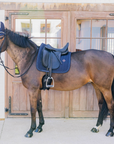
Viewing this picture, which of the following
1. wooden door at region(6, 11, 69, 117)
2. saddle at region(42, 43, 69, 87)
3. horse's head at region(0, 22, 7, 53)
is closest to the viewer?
horse's head at region(0, 22, 7, 53)

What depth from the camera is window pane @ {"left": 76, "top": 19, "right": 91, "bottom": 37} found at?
359 centimetres

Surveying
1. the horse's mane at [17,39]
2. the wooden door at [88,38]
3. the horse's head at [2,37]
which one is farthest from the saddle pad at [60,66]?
the wooden door at [88,38]

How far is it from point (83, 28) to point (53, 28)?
66 centimetres

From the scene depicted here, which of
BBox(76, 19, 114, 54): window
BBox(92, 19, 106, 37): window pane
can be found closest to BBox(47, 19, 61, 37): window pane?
BBox(76, 19, 114, 54): window

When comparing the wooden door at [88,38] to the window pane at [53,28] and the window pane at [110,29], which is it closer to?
the window pane at [110,29]

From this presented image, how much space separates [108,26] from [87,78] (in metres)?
1.47

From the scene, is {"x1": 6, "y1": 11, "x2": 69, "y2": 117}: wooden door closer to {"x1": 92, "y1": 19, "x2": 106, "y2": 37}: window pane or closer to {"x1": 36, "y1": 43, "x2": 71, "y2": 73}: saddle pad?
{"x1": 92, "y1": 19, "x2": 106, "y2": 37}: window pane

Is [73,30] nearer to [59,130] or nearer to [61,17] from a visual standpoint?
[61,17]

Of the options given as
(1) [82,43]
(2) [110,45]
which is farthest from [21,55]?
(2) [110,45]

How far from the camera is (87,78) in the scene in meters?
2.84

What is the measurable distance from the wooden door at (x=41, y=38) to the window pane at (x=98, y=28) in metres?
0.62

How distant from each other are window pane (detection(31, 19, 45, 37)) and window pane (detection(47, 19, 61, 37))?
0.43 feet

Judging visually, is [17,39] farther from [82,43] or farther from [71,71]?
[82,43]

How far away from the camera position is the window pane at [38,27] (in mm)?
3574
